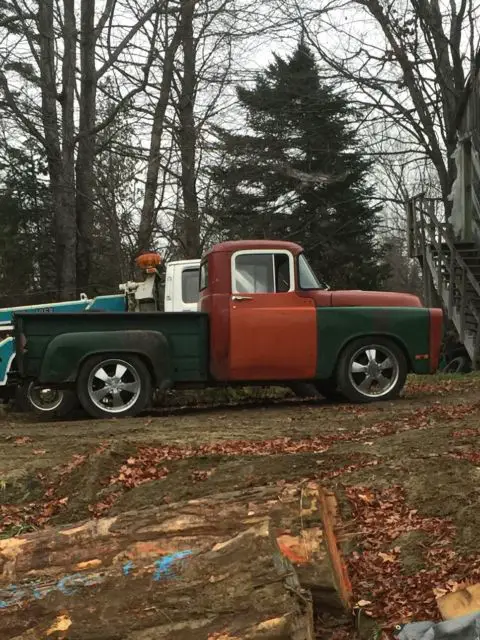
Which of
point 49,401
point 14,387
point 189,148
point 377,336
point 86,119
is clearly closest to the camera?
point 377,336

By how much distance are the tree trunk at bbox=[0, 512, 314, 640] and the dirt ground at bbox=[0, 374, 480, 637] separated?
673 mm

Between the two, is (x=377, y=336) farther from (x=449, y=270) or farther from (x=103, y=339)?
(x=449, y=270)

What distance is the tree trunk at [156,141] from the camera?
20531 mm

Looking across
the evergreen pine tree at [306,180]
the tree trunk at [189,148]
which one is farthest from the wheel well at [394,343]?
the evergreen pine tree at [306,180]

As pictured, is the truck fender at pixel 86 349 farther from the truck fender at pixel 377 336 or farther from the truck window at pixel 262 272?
the truck fender at pixel 377 336

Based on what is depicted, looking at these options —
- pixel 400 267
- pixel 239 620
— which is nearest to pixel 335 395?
pixel 239 620

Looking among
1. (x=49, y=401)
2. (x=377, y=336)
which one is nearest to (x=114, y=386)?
(x=49, y=401)

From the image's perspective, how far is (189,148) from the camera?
68.8ft

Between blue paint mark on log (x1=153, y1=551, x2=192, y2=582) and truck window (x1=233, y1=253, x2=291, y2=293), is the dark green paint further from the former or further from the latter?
blue paint mark on log (x1=153, y1=551, x2=192, y2=582)

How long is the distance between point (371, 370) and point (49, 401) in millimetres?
4563

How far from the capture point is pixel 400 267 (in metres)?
57.6

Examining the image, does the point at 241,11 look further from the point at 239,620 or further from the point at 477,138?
the point at 239,620

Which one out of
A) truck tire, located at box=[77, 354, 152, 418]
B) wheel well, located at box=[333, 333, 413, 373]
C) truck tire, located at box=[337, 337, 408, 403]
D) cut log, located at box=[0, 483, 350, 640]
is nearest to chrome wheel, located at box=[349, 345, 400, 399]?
truck tire, located at box=[337, 337, 408, 403]

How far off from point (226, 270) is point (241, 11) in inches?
512
